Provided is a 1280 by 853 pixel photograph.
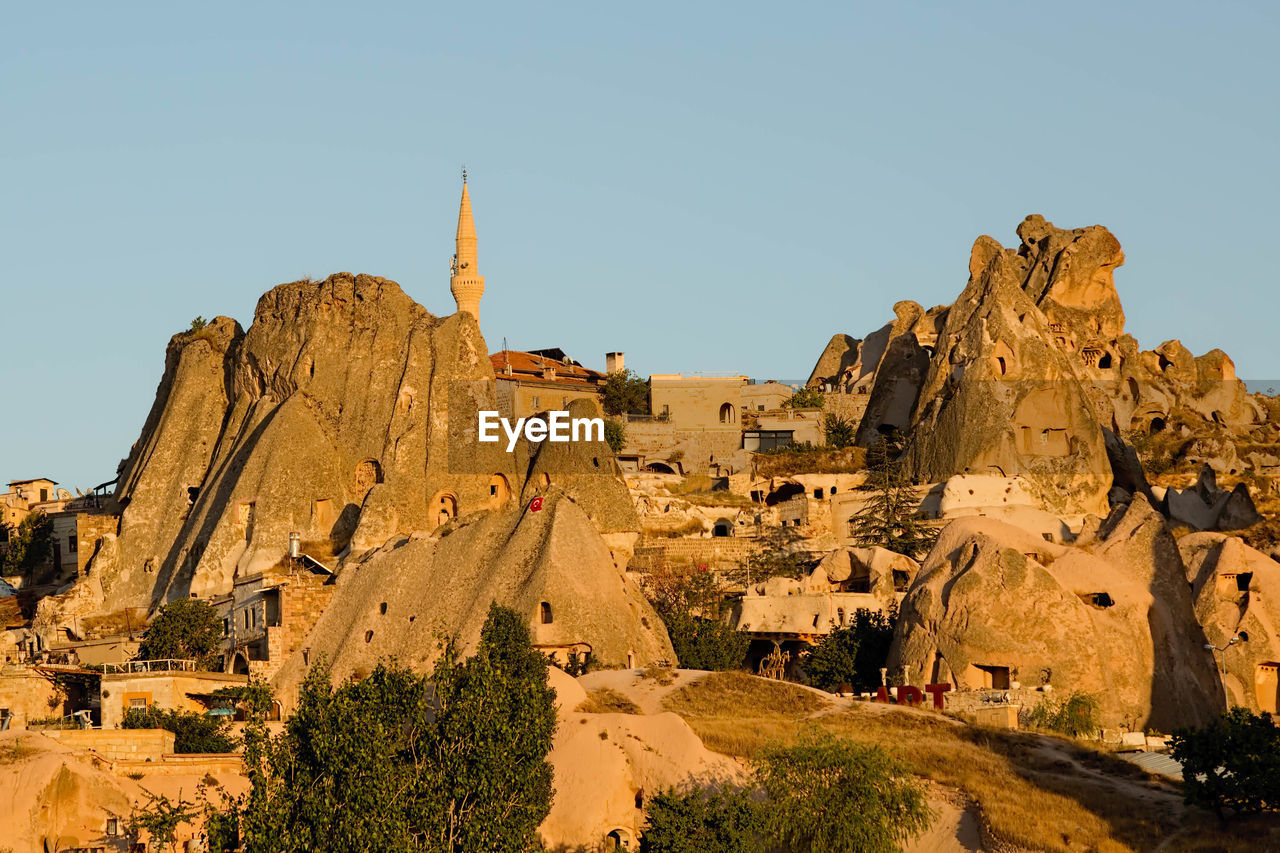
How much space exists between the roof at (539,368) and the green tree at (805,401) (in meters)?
8.58

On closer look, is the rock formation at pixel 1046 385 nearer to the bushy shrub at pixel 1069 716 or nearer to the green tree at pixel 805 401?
the green tree at pixel 805 401

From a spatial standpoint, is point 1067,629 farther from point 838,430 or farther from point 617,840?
point 838,430

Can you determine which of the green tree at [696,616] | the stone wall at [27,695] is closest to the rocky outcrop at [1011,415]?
the green tree at [696,616]

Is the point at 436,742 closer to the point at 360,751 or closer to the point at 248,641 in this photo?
the point at 360,751

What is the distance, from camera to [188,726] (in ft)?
168

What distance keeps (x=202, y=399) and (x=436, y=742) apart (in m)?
38.5

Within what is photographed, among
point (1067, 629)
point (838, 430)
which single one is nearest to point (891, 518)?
point (838, 430)

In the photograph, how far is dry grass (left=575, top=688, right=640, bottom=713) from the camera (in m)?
46.6

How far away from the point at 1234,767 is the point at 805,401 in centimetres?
5187

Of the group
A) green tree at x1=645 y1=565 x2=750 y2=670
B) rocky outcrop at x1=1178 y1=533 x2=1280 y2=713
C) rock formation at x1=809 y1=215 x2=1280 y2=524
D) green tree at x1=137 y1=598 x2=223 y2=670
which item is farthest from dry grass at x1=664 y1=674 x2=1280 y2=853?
rock formation at x1=809 y1=215 x2=1280 y2=524

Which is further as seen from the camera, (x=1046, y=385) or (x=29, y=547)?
(x=29, y=547)

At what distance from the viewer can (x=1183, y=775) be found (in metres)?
40.7

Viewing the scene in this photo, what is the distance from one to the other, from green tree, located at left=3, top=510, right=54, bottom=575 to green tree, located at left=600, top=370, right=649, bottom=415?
2309cm

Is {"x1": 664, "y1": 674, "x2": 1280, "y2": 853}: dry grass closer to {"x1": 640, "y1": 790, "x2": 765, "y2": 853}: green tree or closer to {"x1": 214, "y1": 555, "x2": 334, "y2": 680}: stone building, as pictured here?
{"x1": 640, "y1": 790, "x2": 765, "y2": 853}: green tree
